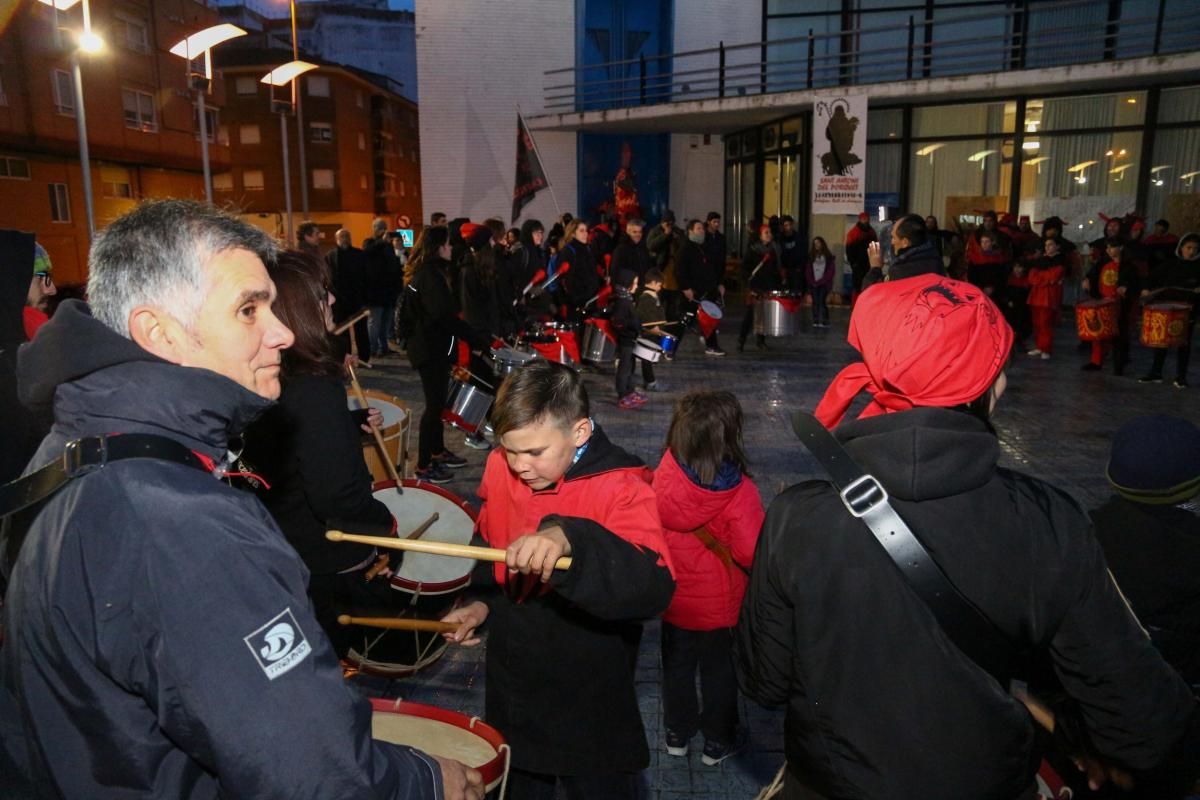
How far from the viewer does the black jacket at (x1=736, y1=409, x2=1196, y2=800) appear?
1.61m

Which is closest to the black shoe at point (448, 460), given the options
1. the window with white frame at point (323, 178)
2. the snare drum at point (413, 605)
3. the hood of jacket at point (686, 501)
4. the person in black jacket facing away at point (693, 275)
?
the snare drum at point (413, 605)

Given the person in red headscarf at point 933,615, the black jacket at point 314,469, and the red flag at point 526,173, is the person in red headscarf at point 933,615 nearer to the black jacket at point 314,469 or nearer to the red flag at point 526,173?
the black jacket at point 314,469

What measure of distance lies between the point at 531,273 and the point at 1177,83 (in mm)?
13377

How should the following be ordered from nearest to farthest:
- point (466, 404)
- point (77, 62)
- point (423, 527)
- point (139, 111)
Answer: point (423, 527)
point (466, 404)
point (77, 62)
point (139, 111)

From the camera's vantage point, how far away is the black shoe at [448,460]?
7.38 metres

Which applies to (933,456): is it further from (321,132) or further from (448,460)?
(321,132)

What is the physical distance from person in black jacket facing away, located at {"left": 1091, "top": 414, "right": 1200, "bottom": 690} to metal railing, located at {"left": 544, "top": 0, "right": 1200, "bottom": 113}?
51.4 feet

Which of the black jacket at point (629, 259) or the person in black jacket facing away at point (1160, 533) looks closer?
the person in black jacket facing away at point (1160, 533)

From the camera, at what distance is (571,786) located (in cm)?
256

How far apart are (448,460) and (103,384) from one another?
617 cm

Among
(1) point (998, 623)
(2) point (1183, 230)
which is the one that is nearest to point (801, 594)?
(1) point (998, 623)

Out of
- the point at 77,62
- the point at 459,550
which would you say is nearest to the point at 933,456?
the point at 459,550

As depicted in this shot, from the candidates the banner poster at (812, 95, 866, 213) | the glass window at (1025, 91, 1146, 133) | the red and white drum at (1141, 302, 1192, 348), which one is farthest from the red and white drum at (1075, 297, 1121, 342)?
the glass window at (1025, 91, 1146, 133)

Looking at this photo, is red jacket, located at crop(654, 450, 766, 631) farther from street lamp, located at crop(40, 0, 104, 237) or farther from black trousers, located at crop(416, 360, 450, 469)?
street lamp, located at crop(40, 0, 104, 237)
